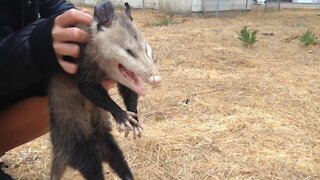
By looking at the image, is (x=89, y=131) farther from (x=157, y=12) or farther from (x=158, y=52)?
(x=157, y=12)

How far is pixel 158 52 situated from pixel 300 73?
1.41m

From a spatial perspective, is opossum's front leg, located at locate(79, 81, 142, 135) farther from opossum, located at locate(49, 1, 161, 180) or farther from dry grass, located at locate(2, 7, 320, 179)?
dry grass, located at locate(2, 7, 320, 179)

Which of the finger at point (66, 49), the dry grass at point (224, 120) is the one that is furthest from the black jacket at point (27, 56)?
the dry grass at point (224, 120)

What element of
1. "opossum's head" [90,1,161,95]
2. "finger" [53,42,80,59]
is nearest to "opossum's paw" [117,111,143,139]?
"opossum's head" [90,1,161,95]

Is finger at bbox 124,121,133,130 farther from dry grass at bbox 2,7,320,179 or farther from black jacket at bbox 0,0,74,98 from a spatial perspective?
dry grass at bbox 2,7,320,179

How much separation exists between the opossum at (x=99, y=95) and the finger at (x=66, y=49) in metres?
0.05

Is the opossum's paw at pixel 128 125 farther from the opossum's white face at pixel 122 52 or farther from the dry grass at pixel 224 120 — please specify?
the dry grass at pixel 224 120

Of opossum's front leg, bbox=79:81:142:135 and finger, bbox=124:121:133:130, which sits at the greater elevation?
opossum's front leg, bbox=79:81:142:135

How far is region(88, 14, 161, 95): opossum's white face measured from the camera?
136 cm

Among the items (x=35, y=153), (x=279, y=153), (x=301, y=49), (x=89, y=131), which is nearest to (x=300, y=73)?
(x=301, y=49)

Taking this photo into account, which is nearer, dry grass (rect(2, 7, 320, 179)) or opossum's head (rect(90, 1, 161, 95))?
opossum's head (rect(90, 1, 161, 95))

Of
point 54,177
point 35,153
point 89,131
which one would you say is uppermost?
point 89,131

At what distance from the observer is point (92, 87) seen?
147 centimetres

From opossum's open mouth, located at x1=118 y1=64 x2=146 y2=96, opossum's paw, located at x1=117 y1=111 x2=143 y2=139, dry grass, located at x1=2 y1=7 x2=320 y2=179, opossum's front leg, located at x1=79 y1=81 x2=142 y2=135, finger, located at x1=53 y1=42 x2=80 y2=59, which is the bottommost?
dry grass, located at x1=2 y1=7 x2=320 y2=179
